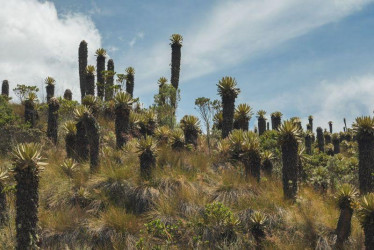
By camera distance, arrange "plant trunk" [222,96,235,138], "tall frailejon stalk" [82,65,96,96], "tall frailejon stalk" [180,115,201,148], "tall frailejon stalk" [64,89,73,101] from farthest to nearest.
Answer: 1. "tall frailejon stalk" [64,89,73,101]
2. "tall frailejon stalk" [82,65,96,96]
3. "plant trunk" [222,96,235,138]
4. "tall frailejon stalk" [180,115,201,148]

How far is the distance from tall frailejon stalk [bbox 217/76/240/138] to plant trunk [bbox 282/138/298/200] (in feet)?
19.8

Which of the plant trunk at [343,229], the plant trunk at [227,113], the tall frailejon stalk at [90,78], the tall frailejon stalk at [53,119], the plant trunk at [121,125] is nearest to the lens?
the plant trunk at [343,229]

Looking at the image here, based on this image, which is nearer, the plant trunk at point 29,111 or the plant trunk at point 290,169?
the plant trunk at point 290,169

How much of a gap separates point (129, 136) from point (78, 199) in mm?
5112

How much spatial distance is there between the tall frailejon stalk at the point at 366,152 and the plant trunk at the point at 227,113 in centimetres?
655

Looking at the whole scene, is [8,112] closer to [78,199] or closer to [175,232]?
[78,199]

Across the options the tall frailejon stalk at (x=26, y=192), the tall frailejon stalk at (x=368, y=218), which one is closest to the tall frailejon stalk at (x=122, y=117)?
the tall frailejon stalk at (x=26, y=192)

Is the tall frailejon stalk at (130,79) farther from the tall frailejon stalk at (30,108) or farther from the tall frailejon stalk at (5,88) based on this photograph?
the tall frailejon stalk at (5,88)

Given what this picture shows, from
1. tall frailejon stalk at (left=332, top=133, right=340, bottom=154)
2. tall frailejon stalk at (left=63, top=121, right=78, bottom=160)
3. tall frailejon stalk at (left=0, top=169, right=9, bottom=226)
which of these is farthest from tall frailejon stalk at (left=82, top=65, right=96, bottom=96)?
tall frailejon stalk at (left=332, top=133, right=340, bottom=154)

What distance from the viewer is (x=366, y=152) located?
12.7 m

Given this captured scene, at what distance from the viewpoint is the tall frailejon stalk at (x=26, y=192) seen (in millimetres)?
8484

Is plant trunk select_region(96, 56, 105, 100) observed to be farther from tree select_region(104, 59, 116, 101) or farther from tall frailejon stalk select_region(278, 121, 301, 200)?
tall frailejon stalk select_region(278, 121, 301, 200)

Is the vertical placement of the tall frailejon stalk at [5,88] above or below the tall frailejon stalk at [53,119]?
above

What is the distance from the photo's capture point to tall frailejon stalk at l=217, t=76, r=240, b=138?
17.5m
